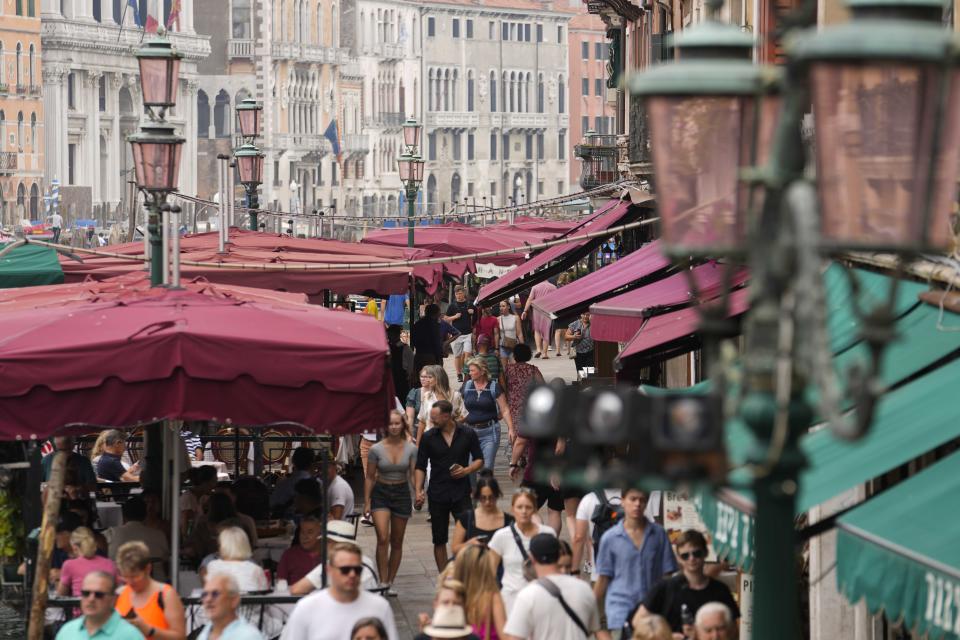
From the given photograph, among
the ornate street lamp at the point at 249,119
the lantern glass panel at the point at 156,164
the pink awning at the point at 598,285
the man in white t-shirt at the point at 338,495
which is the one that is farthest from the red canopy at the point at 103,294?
the ornate street lamp at the point at 249,119

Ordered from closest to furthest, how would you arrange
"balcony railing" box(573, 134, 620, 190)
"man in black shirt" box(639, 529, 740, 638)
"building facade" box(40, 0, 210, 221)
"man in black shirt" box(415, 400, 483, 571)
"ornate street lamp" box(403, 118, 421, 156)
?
"man in black shirt" box(639, 529, 740, 638) < "man in black shirt" box(415, 400, 483, 571) < "ornate street lamp" box(403, 118, 421, 156) < "balcony railing" box(573, 134, 620, 190) < "building facade" box(40, 0, 210, 221)

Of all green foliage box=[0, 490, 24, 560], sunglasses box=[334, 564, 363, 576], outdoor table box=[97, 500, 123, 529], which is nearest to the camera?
sunglasses box=[334, 564, 363, 576]

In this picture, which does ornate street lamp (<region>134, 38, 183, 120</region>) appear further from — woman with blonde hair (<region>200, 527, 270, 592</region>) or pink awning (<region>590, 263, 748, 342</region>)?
woman with blonde hair (<region>200, 527, 270, 592</region>)

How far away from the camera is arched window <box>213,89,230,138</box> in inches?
4636

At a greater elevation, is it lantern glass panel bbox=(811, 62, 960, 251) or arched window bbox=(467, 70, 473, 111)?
arched window bbox=(467, 70, 473, 111)

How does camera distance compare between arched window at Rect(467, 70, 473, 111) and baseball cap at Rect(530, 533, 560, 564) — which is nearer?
baseball cap at Rect(530, 533, 560, 564)

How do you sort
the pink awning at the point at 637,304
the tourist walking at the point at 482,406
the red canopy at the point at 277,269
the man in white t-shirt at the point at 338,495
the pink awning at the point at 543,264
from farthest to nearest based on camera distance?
1. the pink awning at the point at 543,264
2. the red canopy at the point at 277,269
3. the tourist walking at the point at 482,406
4. the pink awning at the point at 637,304
5. the man in white t-shirt at the point at 338,495

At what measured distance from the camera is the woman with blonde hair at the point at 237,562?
11016 millimetres

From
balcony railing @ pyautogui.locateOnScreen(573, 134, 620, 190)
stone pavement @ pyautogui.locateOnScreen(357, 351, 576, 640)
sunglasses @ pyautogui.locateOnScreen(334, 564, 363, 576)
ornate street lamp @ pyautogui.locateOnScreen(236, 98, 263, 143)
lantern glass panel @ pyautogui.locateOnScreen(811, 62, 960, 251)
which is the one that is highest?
ornate street lamp @ pyautogui.locateOnScreen(236, 98, 263, 143)

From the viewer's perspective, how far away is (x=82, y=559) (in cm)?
1095

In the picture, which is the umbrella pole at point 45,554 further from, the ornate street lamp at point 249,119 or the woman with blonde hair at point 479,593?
the ornate street lamp at point 249,119

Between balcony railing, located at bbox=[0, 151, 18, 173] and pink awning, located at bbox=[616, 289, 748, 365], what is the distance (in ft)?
259

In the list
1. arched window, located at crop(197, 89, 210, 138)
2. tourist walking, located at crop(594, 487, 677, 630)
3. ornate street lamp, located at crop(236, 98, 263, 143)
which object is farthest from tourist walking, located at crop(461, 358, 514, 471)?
arched window, located at crop(197, 89, 210, 138)

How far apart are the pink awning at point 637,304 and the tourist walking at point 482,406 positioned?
4.95ft
